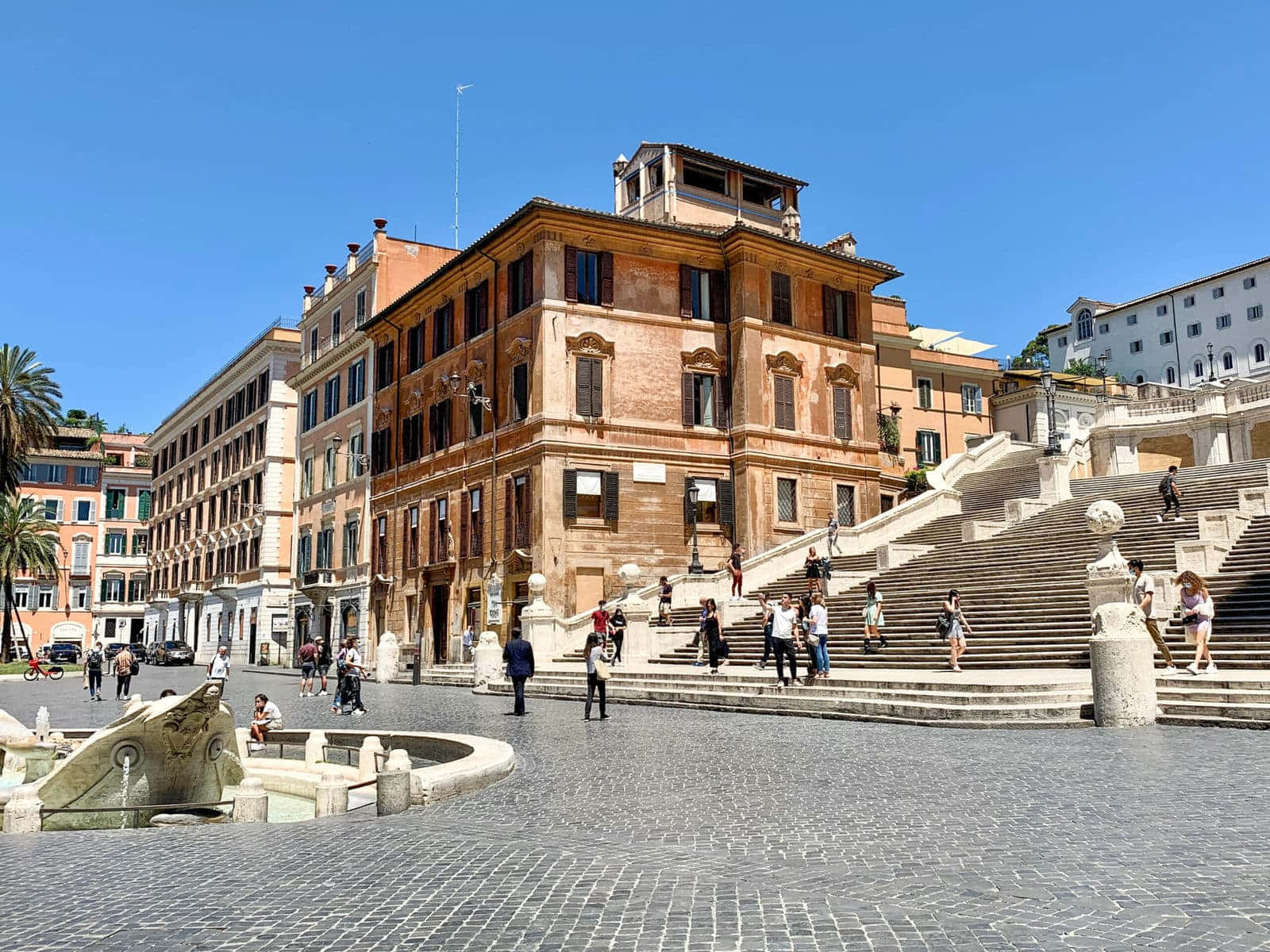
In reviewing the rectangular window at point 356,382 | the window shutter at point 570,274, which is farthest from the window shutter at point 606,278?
the rectangular window at point 356,382

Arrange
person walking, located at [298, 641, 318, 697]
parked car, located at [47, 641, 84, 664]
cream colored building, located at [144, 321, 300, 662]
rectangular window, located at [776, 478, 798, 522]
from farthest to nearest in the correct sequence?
parked car, located at [47, 641, 84, 664] < cream colored building, located at [144, 321, 300, 662] < rectangular window, located at [776, 478, 798, 522] < person walking, located at [298, 641, 318, 697]

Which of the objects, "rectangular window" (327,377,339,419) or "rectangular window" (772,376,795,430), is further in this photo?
"rectangular window" (327,377,339,419)

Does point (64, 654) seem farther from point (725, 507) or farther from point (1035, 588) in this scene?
point (1035, 588)

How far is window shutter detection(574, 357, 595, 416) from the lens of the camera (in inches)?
1382

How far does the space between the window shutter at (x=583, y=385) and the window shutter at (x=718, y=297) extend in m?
4.99

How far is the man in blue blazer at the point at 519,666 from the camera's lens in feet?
62.1

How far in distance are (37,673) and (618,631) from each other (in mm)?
26480

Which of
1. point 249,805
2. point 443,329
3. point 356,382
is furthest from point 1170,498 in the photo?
point 356,382

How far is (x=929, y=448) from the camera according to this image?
51.8 m

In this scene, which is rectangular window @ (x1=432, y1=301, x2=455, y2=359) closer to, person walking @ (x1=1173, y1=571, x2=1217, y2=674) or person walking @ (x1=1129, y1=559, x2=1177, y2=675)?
person walking @ (x1=1129, y1=559, x2=1177, y2=675)

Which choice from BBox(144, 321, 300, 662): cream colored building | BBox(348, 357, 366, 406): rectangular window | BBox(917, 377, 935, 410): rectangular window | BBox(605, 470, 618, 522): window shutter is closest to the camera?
BBox(605, 470, 618, 522): window shutter

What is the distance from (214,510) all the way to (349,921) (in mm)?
63054

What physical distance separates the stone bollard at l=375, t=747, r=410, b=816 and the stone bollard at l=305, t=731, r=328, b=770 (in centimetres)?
381

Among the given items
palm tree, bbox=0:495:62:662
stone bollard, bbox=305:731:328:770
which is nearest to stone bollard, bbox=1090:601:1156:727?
stone bollard, bbox=305:731:328:770
